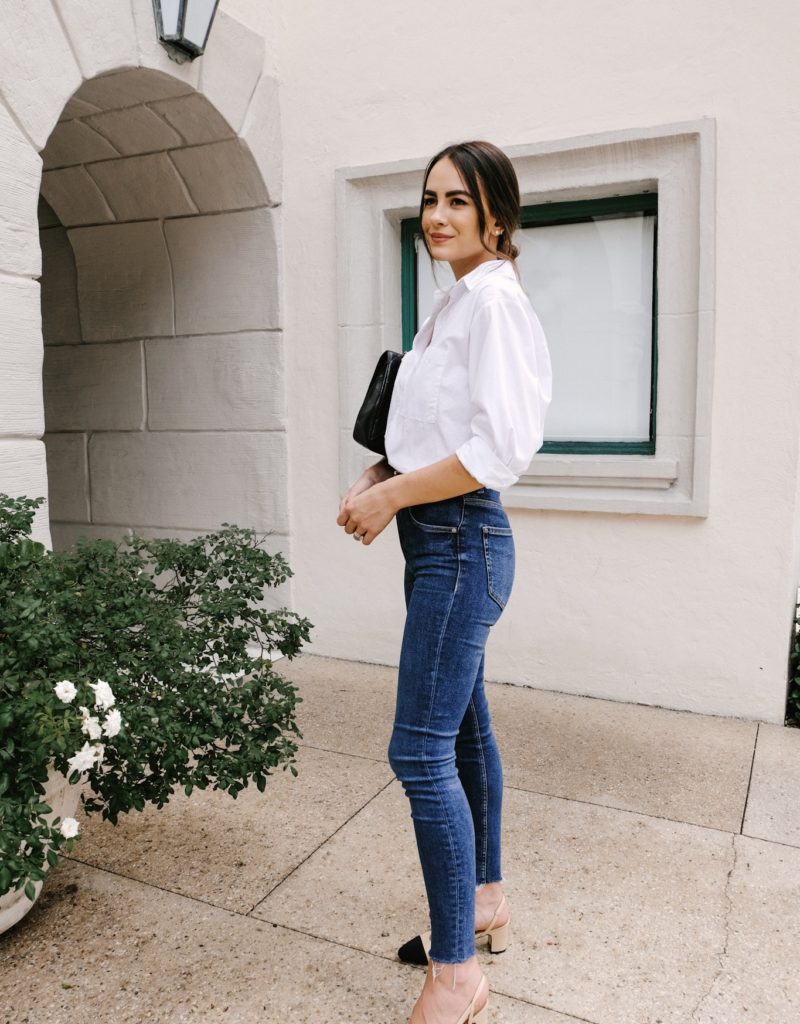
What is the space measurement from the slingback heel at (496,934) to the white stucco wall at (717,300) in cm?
208

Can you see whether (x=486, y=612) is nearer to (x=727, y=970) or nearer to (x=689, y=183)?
(x=727, y=970)

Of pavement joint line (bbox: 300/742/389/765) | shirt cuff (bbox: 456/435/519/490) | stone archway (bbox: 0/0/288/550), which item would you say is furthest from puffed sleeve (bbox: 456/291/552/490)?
stone archway (bbox: 0/0/288/550)

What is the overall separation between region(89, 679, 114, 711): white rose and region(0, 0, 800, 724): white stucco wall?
4.69ft

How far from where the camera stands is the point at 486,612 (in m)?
1.87

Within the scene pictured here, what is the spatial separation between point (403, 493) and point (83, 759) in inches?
36.8

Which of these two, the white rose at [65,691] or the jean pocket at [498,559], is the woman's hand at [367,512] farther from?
the white rose at [65,691]

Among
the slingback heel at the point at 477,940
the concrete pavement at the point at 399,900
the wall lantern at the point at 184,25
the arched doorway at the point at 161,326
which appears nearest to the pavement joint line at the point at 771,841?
the concrete pavement at the point at 399,900

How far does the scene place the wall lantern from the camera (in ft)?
12.1

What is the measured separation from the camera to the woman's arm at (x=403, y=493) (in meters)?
1.79

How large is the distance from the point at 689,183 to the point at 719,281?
454mm

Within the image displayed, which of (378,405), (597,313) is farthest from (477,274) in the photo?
(597,313)

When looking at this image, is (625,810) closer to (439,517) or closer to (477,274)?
(439,517)

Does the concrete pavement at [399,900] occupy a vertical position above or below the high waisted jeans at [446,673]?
below

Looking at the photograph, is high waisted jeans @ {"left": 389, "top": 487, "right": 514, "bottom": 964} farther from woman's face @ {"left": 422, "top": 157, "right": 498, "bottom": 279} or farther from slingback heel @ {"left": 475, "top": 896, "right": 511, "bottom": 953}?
woman's face @ {"left": 422, "top": 157, "right": 498, "bottom": 279}
